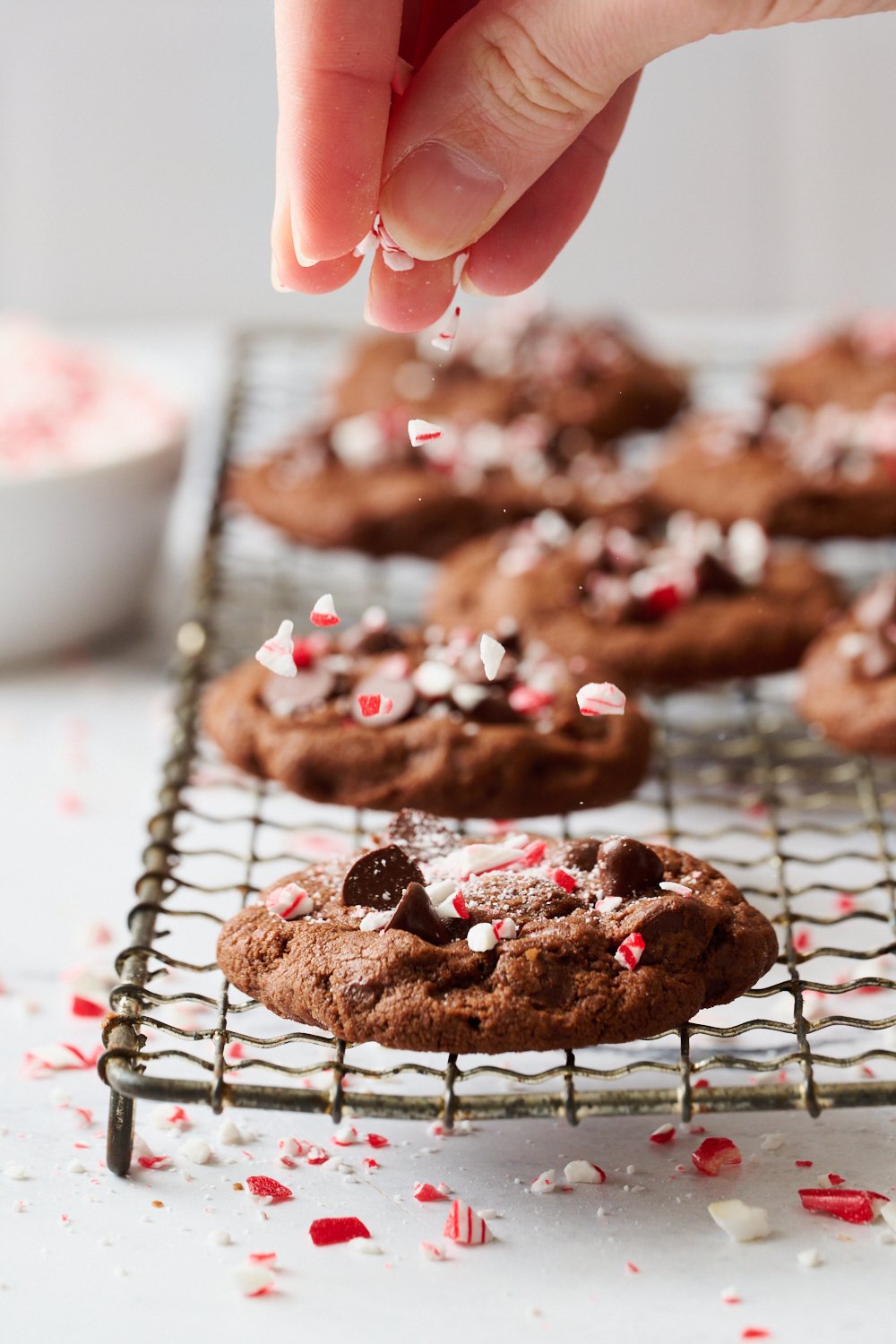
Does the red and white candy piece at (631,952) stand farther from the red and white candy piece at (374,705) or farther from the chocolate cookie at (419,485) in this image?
→ the chocolate cookie at (419,485)

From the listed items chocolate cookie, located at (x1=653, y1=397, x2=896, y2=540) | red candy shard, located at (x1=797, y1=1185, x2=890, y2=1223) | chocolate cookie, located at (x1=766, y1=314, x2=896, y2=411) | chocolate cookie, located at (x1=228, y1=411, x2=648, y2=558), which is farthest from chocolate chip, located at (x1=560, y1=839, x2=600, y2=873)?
chocolate cookie, located at (x1=766, y1=314, x2=896, y2=411)

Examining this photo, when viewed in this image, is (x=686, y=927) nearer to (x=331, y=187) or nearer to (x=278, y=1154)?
(x=278, y=1154)

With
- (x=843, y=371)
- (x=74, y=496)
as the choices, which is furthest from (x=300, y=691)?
(x=843, y=371)

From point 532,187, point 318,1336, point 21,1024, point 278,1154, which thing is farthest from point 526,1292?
point 532,187

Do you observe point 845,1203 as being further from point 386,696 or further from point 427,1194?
point 386,696

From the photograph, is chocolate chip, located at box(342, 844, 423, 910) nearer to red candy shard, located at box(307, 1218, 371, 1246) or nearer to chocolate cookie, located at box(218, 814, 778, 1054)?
chocolate cookie, located at box(218, 814, 778, 1054)

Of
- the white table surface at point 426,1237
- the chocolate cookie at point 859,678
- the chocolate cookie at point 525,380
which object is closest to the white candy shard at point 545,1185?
the white table surface at point 426,1237
